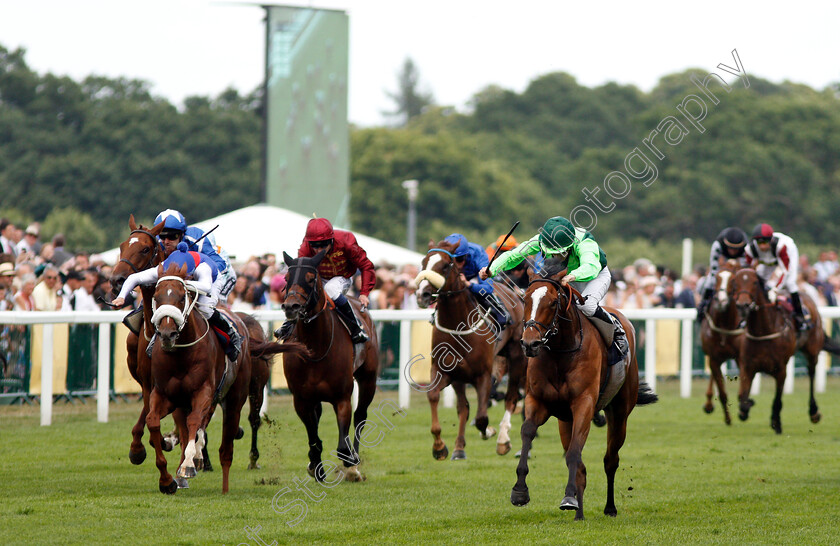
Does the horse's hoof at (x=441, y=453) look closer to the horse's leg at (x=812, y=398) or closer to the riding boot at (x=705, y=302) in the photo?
the riding boot at (x=705, y=302)

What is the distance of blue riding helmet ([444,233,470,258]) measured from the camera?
962 cm

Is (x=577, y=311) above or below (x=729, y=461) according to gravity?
above

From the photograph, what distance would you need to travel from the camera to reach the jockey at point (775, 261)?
11508 mm

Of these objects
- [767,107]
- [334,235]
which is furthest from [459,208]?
[334,235]

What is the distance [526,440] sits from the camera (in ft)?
20.7

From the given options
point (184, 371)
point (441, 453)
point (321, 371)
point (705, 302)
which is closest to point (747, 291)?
point (705, 302)

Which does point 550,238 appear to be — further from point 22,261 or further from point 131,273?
point 22,261

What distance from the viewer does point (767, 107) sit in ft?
157

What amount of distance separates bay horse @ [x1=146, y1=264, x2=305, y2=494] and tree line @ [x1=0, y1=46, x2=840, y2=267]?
3382cm

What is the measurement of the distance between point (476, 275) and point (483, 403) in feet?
3.97

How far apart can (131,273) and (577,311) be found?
9.02 ft

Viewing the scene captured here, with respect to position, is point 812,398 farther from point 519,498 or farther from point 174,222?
point 174,222

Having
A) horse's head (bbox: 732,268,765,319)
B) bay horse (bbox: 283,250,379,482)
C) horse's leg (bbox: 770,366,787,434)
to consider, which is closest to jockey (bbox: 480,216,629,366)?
bay horse (bbox: 283,250,379,482)

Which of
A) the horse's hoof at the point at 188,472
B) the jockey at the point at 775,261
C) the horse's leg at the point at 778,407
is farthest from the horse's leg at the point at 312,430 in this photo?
the horse's leg at the point at 778,407
